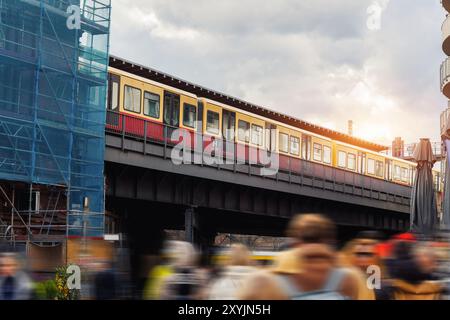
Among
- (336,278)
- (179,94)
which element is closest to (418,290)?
(336,278)

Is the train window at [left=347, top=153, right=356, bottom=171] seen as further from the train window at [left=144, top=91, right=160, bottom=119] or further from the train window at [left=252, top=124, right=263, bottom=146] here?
the train window at [left=144, top=91, right=160, bottom=119]

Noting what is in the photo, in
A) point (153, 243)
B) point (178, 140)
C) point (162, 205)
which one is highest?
point (178, 140)

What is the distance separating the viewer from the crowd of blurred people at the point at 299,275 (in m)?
3.46

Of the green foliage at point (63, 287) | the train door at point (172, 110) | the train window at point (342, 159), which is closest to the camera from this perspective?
the green foliage at point (63, 287)

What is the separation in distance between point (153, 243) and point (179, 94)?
102 ft

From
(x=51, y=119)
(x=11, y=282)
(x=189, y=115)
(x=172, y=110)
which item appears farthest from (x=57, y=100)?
(x=11, y=282)

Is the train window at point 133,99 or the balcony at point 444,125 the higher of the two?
the train window at point 133,99

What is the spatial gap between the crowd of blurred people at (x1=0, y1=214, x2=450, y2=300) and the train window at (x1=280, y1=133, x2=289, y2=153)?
125ft

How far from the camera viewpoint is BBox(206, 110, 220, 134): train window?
38.7m

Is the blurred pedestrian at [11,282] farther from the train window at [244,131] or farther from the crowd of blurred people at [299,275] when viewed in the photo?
the train window at [244,131]

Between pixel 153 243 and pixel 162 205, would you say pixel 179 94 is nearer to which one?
pixel 162 205

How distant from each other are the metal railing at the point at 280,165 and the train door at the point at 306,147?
729mm

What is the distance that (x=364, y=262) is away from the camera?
6574 mm

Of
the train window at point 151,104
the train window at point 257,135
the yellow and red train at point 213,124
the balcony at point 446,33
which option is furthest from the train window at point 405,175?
the balcony at point 446,33
